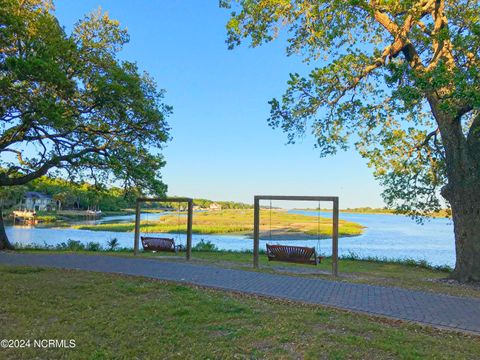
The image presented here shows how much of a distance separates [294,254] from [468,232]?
14.7 feet

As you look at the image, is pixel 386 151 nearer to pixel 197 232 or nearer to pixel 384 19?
pixel 384 19

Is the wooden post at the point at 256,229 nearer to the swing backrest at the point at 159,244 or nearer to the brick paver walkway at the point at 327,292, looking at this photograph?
the brick paver walkway at the point at 327,292

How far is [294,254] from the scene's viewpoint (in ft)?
35.7

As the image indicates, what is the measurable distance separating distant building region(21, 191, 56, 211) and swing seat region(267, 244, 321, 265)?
8718 centimetres

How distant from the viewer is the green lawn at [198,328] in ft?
13.5

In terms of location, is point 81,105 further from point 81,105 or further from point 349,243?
point 349,243

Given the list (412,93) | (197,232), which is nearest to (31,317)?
(412,93)

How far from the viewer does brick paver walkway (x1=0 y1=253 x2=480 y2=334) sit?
232 inches

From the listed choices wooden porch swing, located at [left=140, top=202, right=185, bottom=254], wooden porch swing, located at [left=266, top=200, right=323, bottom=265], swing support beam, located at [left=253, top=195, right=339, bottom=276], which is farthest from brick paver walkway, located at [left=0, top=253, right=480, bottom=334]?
wooden porch swing, located at [left=140, top=202, right=185, bottom=254]

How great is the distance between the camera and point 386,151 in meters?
14.8

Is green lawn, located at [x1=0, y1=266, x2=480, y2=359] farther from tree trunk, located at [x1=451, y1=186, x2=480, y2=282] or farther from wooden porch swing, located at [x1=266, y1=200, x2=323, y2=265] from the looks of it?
tree trunk, located at [x1=451, y1=186, x2=480, y2=282]

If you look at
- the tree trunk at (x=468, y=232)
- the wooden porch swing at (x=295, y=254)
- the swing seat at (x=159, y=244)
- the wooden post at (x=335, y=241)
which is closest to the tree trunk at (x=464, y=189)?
the tree trunk at (x=468, y=232)

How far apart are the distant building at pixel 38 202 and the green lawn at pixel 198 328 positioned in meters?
90.4

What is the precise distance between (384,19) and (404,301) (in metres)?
7.47
